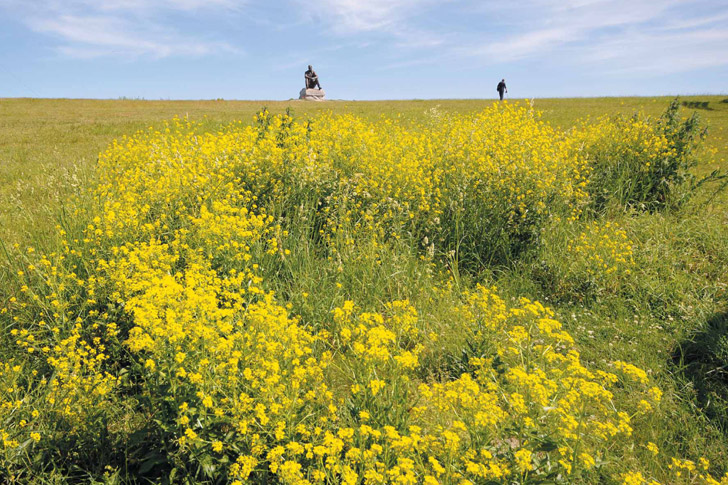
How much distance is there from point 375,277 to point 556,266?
7.46 feet

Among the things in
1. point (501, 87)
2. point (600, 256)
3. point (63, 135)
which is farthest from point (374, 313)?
point (501, 87)

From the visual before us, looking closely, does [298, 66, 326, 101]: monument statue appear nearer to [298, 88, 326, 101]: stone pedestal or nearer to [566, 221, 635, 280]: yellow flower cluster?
[298, 88, 326, 101]: stone pedestal

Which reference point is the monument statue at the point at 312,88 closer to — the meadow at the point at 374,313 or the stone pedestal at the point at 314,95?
the stone pedestal at the point at 314,95

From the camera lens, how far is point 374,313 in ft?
11.7

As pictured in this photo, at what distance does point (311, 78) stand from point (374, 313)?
27419mm

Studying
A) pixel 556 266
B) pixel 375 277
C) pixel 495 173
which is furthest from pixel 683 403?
pixel 495 173

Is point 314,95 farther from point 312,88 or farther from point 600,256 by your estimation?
point 600,256

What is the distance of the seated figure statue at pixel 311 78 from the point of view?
28.2 meters

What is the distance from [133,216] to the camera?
451cm

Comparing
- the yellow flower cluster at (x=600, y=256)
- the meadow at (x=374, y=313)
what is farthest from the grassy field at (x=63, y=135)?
the yellow flower cluster at (x=600, y=256)


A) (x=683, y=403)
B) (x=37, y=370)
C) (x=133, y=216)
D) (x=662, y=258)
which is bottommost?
(x=683, y=403)

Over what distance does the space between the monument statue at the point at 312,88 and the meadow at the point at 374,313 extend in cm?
2166

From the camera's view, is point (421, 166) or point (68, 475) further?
point (421, 166)

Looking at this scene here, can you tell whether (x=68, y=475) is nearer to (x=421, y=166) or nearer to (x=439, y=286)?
(x=439, y=286)
